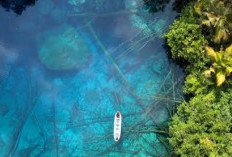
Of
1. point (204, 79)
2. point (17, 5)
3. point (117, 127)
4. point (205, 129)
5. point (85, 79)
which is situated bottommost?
point (117, 127)

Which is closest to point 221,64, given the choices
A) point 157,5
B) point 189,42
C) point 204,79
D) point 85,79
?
point 204,79

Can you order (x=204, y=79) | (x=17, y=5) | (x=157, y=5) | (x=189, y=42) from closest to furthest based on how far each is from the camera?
(x=204, y=79) < (x=189, y=42) < (x=157, y=5) < (x=17, y=5)

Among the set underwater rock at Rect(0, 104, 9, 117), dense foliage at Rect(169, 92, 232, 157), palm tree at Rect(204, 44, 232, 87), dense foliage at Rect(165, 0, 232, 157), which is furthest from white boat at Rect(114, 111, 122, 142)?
underwater rock at Rect(0, 104, 9, 117)

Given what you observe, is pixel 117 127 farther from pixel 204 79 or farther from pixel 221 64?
pixel 221 64

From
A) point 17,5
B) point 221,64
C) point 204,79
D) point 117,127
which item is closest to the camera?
point 221,64

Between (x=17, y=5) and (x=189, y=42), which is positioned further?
(x=17, y=5)
